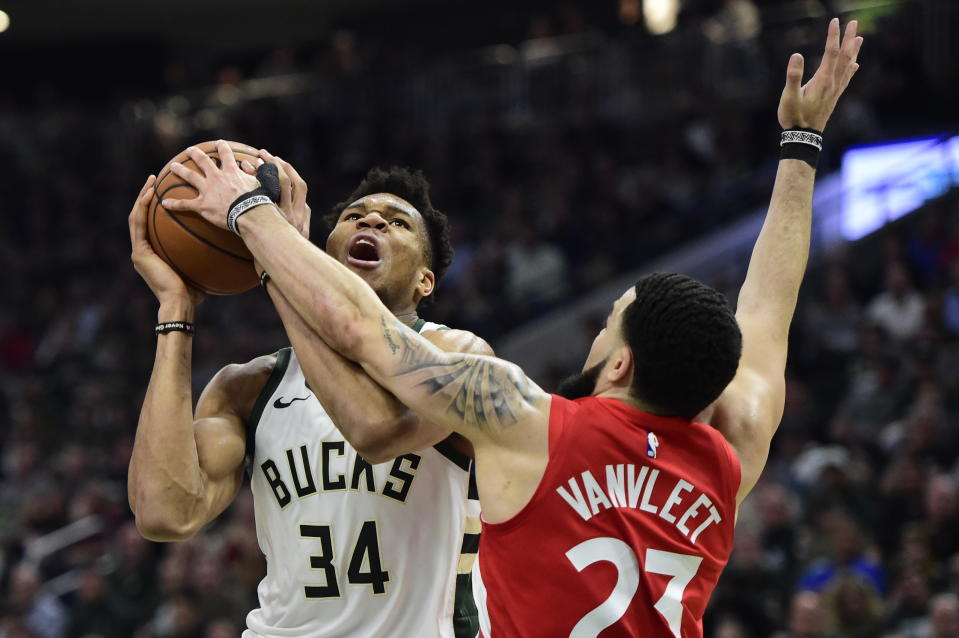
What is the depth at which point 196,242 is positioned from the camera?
11.4 ft

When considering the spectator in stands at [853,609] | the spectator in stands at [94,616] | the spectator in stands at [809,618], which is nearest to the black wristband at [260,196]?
the spectator in stands at [809,618]

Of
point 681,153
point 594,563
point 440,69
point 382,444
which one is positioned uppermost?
point 440,69

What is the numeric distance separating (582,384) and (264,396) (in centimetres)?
102

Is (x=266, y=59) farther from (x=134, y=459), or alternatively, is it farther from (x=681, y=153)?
(x=134, y=459)

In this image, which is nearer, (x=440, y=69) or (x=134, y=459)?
(x=134, y=459)

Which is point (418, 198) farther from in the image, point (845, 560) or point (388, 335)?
point (845, 560)

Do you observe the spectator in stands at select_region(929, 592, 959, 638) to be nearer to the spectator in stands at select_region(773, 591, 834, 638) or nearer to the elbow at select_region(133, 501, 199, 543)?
the spectator in stands at select_region(773, 591, 834, 638)

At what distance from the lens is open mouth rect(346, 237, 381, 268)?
12.4 ft

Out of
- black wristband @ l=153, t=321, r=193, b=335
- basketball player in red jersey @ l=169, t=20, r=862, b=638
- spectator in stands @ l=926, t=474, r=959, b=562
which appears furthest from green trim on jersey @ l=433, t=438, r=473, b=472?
spectator in stands @ l=926, t=474, r=959, b=562

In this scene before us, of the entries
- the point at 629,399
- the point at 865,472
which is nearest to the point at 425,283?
the point at 629,399

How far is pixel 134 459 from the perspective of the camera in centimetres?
352

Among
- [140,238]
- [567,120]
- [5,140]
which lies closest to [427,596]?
[140,238]

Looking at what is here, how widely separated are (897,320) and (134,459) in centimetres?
765

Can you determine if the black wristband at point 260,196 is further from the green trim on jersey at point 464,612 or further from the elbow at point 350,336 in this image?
the green trim on jersey at point 464,612
